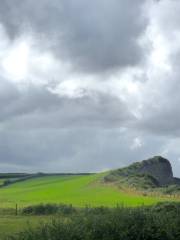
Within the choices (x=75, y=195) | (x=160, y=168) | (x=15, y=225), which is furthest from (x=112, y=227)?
(x=160, y=168)

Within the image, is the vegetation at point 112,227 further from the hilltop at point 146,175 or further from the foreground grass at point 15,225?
the hilltop at point 146,175

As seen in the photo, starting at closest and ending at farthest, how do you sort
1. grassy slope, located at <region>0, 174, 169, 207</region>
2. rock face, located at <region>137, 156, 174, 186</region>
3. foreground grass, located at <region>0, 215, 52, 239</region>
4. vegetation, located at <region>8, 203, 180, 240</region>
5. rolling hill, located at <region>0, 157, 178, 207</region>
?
1. vegetation, located at <region>8, 203, 180, 240</region>
2. foreground grass, located at <region>0, 215, 52, 239</region>
3. grassy slope, located at <region>0, 174, 169, 207</region>
4. rolling hill, located at <region>0, 157, 178, 207</region>
5. rock face, located at <region>137, 156, 174, 186</region>

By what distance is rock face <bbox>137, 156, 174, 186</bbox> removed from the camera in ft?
504

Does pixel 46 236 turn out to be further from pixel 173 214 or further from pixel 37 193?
pixel 37 193

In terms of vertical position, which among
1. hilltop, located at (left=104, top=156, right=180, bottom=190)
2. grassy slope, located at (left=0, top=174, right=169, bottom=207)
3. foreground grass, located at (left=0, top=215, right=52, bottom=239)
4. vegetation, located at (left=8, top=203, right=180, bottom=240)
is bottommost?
foreground grass, located at (left=0, top=215, right=52, bottom=239)

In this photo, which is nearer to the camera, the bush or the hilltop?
the bush

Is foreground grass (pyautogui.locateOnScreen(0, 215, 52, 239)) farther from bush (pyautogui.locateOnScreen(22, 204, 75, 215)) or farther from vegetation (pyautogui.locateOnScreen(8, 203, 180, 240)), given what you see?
bush (pyautogui.locateOnScreen(22, 204, 75, 215))

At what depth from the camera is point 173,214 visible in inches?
1324

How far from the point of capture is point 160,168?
162m

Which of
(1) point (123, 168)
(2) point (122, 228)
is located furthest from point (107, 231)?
(1) point (123, 168)

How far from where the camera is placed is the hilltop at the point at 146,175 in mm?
118938

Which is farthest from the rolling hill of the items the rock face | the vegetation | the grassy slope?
the vegetation

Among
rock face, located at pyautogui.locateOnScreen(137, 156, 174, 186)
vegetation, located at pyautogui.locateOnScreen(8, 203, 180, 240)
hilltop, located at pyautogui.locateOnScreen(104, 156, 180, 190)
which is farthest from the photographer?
rock face, located at pyautogui.locateOnScreen(137, 156, 174, 186)

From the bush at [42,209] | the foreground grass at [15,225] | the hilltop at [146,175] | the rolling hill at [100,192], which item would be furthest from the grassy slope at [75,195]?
the foreground grass at [15,225]
